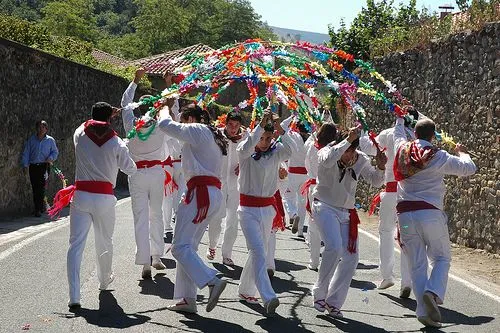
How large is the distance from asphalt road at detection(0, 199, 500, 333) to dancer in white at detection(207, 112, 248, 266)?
0.81 feet

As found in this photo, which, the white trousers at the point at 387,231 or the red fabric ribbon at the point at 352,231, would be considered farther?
the white trousers at the point at 387,231

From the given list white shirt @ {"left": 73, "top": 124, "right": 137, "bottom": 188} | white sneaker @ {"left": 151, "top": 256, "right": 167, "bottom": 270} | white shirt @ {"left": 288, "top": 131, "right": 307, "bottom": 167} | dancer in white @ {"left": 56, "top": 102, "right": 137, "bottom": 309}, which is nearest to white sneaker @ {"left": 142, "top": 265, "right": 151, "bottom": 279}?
white sneaker @ {"left": 151, "top": 256, "right": 167, "bottom": 270}

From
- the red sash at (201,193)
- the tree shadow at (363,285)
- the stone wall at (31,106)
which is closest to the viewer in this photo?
the red sash at (201,193)

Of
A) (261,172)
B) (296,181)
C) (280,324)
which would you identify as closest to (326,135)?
(261,172)

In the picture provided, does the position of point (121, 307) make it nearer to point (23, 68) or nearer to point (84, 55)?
point (23, 68)

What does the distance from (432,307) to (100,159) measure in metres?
3.58

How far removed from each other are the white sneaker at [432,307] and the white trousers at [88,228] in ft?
10.7

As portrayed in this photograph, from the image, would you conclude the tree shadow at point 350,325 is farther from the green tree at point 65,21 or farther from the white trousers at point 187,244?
the green tree at point 65,21

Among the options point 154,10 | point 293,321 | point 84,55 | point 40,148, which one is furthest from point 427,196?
point 154,10

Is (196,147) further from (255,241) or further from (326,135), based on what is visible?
(326,135)

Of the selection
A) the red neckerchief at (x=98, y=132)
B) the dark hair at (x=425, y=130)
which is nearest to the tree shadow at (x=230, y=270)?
the red neckerchief at (x=98, y=132)

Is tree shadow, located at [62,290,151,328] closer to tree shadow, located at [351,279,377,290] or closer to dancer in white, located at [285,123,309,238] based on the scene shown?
tree shadow, located at [351,279,377,290]

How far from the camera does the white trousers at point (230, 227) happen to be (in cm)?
1159

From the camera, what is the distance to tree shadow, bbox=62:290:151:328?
788 cm
